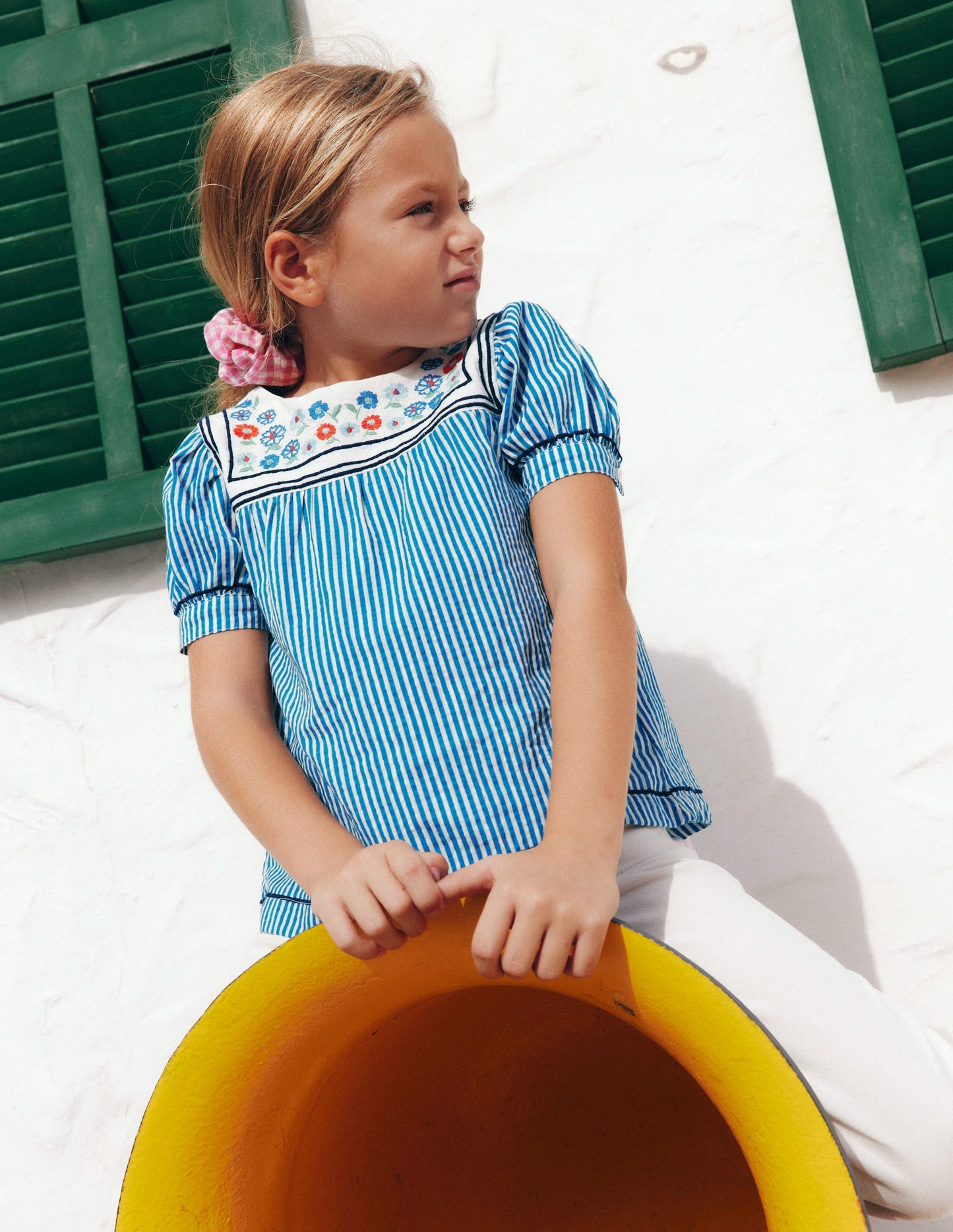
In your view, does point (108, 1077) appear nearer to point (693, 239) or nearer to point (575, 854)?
point (575, 854)

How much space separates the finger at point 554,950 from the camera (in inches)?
26.1

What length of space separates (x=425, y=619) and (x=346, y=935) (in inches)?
10.0

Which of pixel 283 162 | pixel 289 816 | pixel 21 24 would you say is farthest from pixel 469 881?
pixel 21 24

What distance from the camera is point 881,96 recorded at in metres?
1.24

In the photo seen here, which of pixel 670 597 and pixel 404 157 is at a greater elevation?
pixel 404 157

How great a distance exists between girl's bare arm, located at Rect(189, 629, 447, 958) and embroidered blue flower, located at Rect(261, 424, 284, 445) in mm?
164

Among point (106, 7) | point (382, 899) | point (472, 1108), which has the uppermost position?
point (106, 7)

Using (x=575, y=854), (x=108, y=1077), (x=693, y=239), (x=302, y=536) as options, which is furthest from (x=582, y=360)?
(x=108, y=1077)

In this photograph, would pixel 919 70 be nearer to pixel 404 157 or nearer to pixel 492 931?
pixel 404 157

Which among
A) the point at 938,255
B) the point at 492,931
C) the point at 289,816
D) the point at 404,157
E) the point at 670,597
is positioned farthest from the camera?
the point at 670,597

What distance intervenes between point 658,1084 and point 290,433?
644 mm

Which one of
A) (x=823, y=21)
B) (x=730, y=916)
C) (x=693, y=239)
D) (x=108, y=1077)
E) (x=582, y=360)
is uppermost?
(x=823, y=21)

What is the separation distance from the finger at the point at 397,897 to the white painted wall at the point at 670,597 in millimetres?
652

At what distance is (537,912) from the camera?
0.66 m
